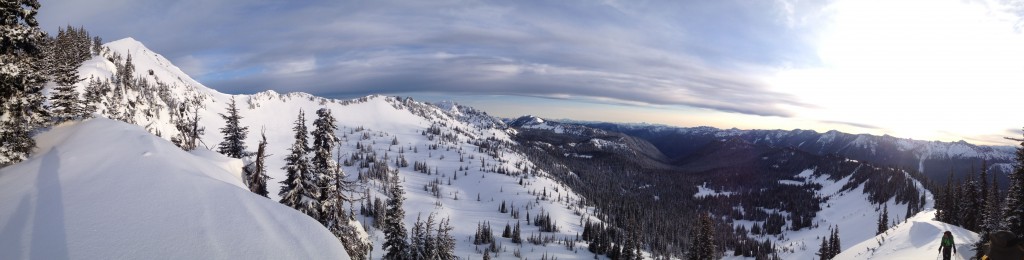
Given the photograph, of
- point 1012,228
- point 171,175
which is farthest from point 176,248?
point 1012,228

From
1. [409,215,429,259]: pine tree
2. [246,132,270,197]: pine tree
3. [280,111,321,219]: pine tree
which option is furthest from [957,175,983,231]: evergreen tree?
[246,132,270,197]: pine tree

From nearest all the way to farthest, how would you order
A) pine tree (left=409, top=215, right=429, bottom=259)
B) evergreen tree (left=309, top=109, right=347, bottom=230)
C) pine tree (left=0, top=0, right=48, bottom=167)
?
pine tree (left=0, top=0, right=48, bottom=167) → evergreen tree (left=309, top=109, right=347, bottom=230) → pine tree (left=409, top=215, right=429, bottom=259)

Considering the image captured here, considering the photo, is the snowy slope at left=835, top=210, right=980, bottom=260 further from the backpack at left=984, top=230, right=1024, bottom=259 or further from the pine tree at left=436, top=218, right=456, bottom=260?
the pine tree at left=436, top=218, right=456, bottom=260

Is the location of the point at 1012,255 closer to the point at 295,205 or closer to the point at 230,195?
the point at 230,195

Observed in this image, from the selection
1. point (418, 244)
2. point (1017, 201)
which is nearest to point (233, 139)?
point (418, 244)

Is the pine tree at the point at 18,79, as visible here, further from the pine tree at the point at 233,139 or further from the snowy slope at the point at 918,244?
the snowy slope at the point at 918,244

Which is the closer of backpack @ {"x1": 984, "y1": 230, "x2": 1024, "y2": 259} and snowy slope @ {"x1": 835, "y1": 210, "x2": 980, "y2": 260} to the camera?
backpack @ {"x1": 984, "y1": 230, "x2": 1024, "y2": 259}

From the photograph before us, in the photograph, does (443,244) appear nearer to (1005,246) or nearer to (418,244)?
A: (418,244)

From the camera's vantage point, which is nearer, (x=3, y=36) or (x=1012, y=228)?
(x=3, y=36)
